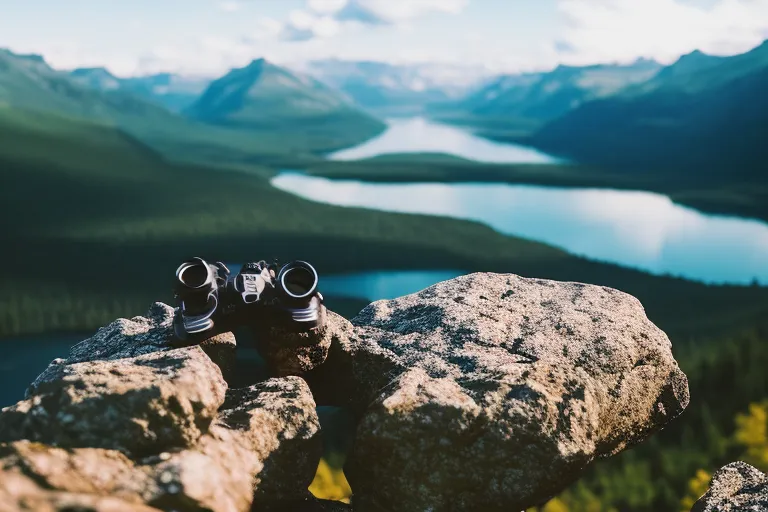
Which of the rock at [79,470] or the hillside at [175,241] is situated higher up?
the rock at [79,470]

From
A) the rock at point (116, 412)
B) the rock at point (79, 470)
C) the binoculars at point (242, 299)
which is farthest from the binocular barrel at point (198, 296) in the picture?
the rock at point (79, 470)

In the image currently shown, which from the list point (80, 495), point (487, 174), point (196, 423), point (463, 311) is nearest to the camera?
point (80, 495)

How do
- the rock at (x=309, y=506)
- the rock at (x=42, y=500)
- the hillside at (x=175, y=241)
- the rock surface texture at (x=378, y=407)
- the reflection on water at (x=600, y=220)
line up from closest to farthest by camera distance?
the rock at (x=42, y=500), the rock surface texture at (x=378, y=407), the rock at (x=309, y=506), the hillside at (x=175, y=241), the reflection on water at (x=600, y=220)

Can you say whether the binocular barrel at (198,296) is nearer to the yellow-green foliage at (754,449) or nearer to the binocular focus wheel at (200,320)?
the binocular focus wheel at (200,320)

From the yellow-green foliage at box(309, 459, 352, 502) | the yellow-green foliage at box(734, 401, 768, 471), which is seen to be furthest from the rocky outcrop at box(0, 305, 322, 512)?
the yellow-green foliage at box(734, 401, 768, 471)

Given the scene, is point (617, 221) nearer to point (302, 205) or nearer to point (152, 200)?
point (302, 205)

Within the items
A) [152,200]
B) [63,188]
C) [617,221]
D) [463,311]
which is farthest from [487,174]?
[463,311]

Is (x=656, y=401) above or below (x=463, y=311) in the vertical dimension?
below
